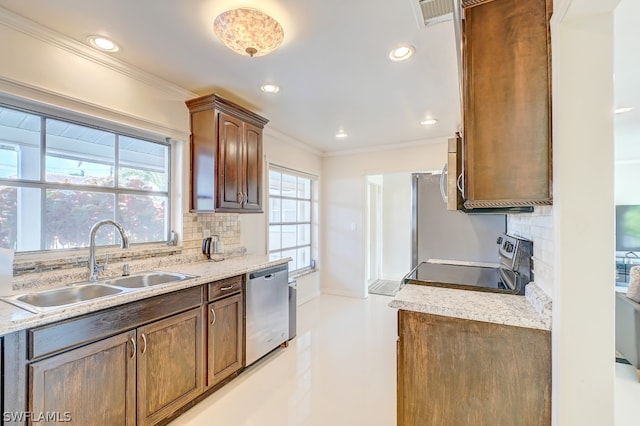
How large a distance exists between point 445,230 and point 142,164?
3.19 meters

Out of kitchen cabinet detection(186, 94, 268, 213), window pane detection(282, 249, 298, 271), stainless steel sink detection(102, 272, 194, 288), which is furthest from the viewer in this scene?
window pane detection(282, 249, 298, 271)

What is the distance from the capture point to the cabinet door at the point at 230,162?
2.68 m

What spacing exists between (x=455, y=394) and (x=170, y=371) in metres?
1.71

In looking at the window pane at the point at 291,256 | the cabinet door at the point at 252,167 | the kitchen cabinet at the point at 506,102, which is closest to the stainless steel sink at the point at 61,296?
the cabinet door at the point at 252,167

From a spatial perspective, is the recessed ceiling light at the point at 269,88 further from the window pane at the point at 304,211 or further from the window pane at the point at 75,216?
the window pane at the point at 304,211

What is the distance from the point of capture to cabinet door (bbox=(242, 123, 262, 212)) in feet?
9.79

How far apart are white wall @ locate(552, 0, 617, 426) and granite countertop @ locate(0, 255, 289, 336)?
2.03 m

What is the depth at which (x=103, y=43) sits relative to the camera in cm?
197

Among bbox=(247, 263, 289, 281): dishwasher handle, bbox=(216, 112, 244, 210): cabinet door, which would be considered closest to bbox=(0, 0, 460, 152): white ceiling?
bbox=(216, 112, 244, 210): cabinet door

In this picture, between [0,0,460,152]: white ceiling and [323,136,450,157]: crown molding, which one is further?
[323,136,450,157]: crown molding

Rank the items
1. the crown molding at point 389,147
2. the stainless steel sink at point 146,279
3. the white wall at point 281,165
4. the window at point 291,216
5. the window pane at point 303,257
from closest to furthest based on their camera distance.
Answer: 1. the stainless steel sink at point 146,279
2. the white wall at point 281,165
3. the window at point 291,216
4. the crown molding at point 389,147
5. the window pane at point 303,257

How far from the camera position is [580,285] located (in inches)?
43.0

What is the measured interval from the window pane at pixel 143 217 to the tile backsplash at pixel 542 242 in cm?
284

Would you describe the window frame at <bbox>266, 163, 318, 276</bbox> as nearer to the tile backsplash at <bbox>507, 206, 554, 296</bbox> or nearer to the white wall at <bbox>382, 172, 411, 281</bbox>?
the white wall at <bbox>382, 172, 411, 281</bbox>
